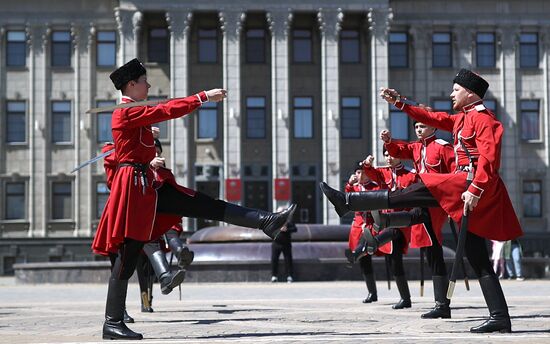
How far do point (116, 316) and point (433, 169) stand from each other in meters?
3.96

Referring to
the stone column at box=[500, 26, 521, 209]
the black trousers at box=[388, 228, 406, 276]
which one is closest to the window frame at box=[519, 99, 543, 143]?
the stone column at box=[500, 26, 521, 209]

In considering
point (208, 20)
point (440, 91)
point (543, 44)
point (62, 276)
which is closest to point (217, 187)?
point (208, 20)

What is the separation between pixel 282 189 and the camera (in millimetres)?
54375

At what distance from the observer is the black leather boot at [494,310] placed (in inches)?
353

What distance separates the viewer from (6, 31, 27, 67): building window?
56094mm

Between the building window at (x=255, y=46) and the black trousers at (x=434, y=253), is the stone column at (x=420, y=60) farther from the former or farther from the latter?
the black trousers at (x=434, y=253)

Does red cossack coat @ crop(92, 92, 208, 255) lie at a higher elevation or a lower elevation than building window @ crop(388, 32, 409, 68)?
lower

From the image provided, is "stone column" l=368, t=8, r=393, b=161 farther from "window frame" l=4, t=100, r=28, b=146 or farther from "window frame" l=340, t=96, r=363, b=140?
"window frame" l=4, t=100, r=28, b=146

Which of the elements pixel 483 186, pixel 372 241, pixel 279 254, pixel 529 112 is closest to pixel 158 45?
pixel 529 112

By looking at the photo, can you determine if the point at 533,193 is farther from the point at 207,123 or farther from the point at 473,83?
the point at 473,83

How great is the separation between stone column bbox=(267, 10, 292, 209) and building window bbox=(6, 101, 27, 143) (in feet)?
40.6

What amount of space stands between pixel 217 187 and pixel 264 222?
4624cm

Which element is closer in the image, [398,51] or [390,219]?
[390,219]

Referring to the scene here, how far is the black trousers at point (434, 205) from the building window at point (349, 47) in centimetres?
4811
